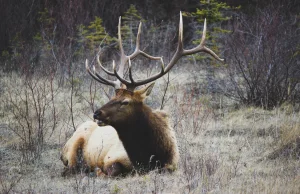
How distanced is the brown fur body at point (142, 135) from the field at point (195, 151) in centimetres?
20

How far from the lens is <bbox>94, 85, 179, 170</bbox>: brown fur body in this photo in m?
5.64

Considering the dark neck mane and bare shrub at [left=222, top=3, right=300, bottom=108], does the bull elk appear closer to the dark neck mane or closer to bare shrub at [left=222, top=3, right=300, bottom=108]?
the dark neck mane

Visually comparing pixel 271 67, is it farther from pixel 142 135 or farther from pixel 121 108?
pixel 121 108

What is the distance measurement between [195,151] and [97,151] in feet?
4.23


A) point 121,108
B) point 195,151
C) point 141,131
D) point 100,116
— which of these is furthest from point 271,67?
point 100,116

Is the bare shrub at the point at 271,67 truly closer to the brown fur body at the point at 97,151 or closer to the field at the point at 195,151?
the field at the point at 195,151

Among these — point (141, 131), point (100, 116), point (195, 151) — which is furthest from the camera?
point (195, 151)

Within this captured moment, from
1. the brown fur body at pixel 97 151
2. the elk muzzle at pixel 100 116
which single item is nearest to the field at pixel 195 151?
the brown fur body at pixel 97 151

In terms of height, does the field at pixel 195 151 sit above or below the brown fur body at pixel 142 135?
below

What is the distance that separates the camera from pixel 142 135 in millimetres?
5773

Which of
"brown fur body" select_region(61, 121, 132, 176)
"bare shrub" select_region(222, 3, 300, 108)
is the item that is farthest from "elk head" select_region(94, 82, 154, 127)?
"bare shrub" select_region(222, 3, 300, 108)

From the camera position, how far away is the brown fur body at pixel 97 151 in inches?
233

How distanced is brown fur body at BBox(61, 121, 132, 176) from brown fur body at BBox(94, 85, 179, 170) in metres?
0.23

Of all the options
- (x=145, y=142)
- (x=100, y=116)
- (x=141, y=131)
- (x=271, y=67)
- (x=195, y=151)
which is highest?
(x=271, y=67)
